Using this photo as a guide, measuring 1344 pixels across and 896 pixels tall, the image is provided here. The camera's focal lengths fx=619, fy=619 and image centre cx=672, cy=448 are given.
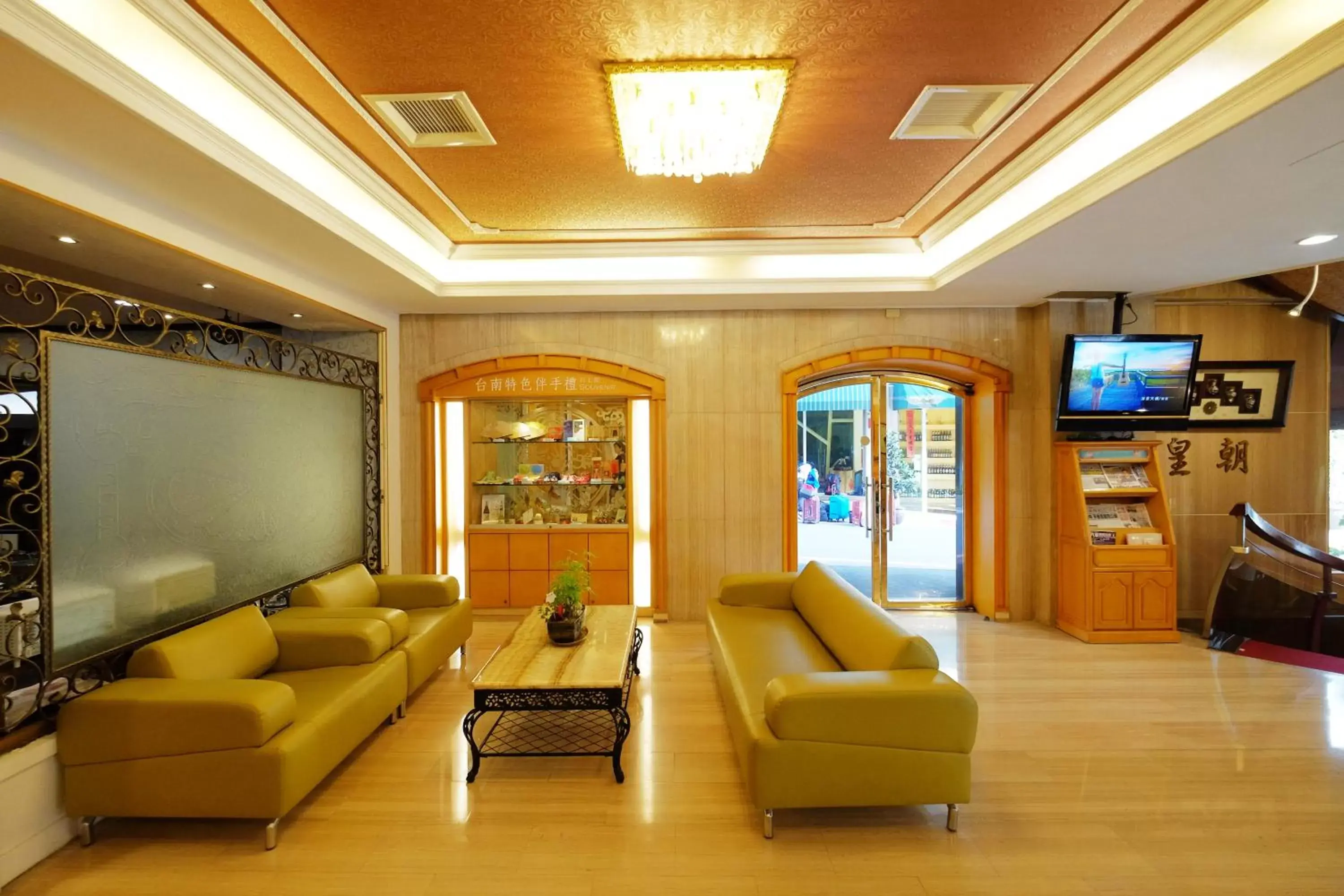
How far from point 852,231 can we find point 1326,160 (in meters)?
2.64

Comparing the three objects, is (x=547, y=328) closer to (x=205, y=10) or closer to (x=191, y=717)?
(x=205, y=10)

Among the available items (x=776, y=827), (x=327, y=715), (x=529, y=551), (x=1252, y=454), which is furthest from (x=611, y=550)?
(x=1252, y=454)

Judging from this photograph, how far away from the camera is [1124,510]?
5.43 meters

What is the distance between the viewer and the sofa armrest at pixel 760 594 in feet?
15.5

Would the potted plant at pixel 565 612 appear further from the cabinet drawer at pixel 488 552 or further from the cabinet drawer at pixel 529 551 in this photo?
the cabinet drawer at pixel 488 552

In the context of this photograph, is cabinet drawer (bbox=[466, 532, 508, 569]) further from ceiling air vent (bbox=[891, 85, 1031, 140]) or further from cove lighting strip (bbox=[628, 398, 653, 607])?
ceiling air vent (bbox=[891, 85, 1031, 140])

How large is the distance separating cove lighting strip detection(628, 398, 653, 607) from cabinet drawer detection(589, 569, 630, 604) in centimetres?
8

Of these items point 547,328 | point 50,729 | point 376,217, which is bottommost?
point 50,729

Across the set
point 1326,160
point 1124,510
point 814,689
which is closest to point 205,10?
point 814,689

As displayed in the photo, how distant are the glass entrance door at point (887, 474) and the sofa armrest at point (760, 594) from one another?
180 cm

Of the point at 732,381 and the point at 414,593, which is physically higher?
the point at 732,381

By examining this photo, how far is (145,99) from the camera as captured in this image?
229 cm

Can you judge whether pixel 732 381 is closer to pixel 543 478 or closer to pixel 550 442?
pixel 550 442

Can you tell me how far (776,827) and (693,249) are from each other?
4118mm
